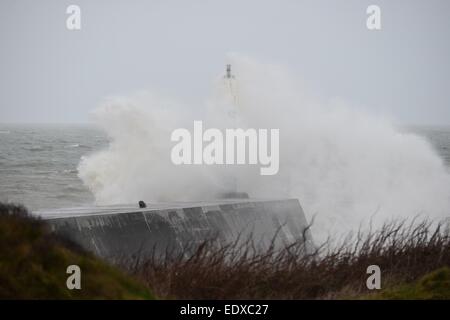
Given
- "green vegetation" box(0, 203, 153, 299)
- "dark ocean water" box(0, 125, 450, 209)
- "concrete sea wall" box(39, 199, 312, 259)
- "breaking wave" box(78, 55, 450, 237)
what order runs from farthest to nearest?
"dark ocean water" box(0, 125, 450, 209) < "breaking wave" box(78, 55, 450, 237) < "concrete sea wall" box(39, 199, 312, 259) < "green vegetation" box(0, 203, 153, 299)

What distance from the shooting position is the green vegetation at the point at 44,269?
659 centimetres

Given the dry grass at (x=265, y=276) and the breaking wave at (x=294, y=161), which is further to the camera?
the breaking wave at (x=294, y=161)

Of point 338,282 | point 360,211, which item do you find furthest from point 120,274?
point 360,211

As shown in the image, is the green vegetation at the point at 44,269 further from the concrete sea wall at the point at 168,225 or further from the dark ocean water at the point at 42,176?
the dark ocean water at the point at 42,176

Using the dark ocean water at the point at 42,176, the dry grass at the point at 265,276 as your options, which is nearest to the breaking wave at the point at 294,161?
the dark ocean water at the point at 42,176

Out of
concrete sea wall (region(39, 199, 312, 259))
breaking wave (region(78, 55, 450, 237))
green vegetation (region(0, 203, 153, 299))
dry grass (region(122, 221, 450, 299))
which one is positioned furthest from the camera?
breaking wave (region(78, 55, 450, 237))

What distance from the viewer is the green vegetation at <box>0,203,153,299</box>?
6590 millimetres

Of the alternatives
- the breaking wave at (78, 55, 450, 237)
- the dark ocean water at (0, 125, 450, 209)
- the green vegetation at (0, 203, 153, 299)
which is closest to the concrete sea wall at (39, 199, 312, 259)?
the green vegetation at (0, 203, 153, 299)

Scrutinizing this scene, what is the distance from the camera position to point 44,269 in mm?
6773

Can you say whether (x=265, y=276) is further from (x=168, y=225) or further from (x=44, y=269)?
(x=168, y=225)

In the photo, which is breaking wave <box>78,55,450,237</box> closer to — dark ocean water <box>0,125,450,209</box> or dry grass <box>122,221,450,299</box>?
dark ocean water <box>0,125,450,209</box>

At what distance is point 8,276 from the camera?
656 cm
